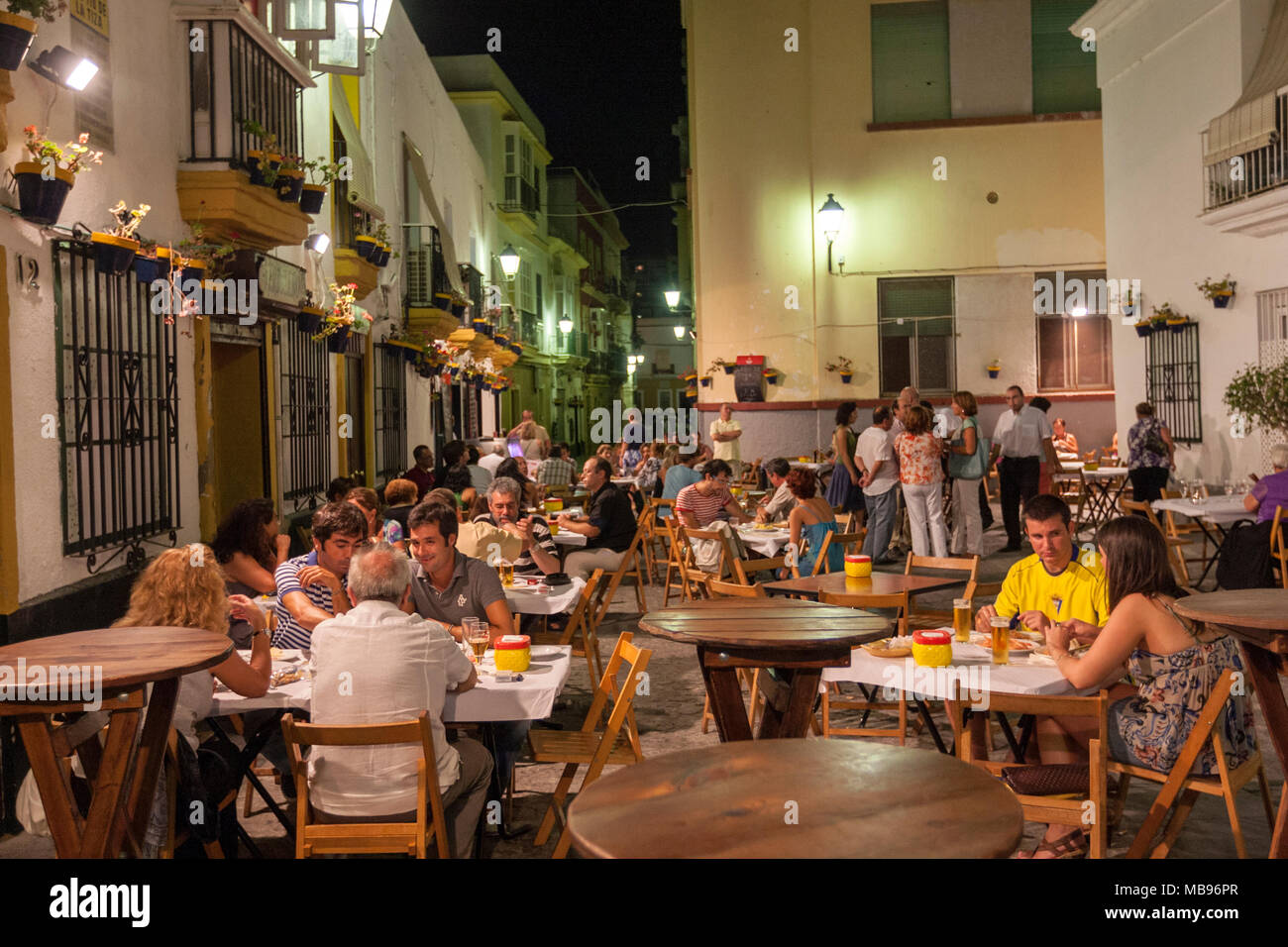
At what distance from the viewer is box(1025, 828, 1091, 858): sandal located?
431 centimetres

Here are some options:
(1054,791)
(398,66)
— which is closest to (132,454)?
(1054,791)

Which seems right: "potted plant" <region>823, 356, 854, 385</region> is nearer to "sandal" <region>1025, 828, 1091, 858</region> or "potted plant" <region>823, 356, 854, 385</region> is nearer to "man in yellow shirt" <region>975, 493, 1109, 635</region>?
"man in yellow shirt" <region>975, 493, 1109, 635</region>

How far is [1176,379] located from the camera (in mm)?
14430

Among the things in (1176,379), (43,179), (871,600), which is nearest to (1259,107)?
(1176,379)

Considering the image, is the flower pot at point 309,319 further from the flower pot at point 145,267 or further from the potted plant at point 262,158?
the flower pot at point 145,267

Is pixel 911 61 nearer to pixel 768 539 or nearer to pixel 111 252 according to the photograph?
pixel 768 539

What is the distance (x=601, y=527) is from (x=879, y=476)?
3627 mm

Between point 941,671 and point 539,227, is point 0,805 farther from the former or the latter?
point 539,227

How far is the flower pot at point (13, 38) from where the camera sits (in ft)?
16.5

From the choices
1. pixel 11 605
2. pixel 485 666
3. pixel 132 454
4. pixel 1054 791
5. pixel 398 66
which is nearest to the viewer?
pixel 1054 791

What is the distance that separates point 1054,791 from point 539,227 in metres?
32.2
